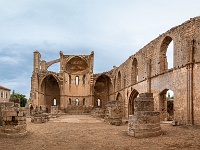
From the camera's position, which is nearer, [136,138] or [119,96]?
[136,138]

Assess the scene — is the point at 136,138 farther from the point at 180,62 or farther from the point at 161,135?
the point at 180,62

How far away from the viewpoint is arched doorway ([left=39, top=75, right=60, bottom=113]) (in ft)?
110

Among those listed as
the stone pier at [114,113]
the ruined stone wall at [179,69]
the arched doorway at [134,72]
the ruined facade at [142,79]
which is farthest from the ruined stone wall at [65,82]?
the stone pier at [114,113]

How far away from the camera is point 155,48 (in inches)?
653

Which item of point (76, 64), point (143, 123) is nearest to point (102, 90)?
point (76, 64)

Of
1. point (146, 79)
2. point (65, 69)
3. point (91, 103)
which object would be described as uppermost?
point (65, 69)

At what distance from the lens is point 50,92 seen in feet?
115

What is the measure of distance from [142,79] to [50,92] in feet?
65.4

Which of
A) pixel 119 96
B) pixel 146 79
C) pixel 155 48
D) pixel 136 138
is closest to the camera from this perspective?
pixel 136 138

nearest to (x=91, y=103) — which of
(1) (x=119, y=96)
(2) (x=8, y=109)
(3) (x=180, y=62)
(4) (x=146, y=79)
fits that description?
(1) (x=119, y=96)

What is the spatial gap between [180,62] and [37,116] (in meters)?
10.8

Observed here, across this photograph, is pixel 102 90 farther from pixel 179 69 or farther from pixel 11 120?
pixel 11 120

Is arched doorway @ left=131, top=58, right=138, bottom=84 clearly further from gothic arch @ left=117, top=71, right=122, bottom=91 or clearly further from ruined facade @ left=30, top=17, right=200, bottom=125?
gothic arch @ left=117, top=71, right=122, bottom=91

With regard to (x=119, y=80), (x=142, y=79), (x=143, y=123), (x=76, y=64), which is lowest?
(x=143, y=123)
